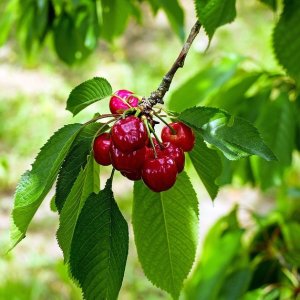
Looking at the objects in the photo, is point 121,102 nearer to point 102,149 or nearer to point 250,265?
point 102,149

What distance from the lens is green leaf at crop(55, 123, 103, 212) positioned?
0.64 metres

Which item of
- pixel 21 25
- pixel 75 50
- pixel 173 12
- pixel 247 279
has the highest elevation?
pixel 21 25

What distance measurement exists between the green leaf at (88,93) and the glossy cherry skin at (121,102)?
0.04 ft

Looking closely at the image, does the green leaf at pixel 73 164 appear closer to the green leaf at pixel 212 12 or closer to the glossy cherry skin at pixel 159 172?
the glossy cherry skin at pixel 159 172

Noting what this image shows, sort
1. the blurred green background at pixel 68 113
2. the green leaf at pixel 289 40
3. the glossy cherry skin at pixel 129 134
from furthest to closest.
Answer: the blurred green background at pixel 68 113, the green leaf at pixel 289 40, the glossy cherry skin at pixel 129 134

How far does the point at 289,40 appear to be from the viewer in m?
1.00

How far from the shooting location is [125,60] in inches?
225

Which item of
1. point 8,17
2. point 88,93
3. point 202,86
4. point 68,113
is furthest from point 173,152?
point 68,113

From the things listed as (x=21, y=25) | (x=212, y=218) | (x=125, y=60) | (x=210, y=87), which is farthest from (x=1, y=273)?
(x=125, y=60)

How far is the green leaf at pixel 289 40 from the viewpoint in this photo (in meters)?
0.95

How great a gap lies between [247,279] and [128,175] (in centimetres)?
84

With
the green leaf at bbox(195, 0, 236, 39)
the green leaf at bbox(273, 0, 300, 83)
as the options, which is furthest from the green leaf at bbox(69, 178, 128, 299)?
the green leaf at bbox(273, 0, 300, 83)

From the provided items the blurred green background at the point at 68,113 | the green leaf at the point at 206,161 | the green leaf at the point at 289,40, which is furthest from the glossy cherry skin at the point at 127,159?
the blurred green background at the point at 68,113

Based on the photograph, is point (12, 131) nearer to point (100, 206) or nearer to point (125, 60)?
point (125, 60)
